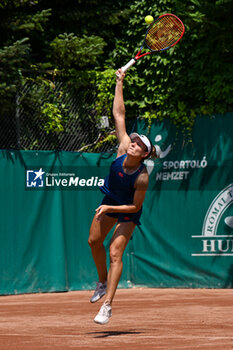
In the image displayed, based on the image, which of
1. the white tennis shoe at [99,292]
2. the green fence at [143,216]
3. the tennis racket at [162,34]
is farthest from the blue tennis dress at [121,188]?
the green fence at [143,216]

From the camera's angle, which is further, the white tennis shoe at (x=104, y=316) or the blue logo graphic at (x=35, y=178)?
the blue logo graphic at (x=35, y=178)

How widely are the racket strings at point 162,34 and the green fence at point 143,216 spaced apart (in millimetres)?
3741

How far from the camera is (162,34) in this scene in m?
8.77

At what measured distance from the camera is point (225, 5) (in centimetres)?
1242

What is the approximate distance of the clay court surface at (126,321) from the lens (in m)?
6.63

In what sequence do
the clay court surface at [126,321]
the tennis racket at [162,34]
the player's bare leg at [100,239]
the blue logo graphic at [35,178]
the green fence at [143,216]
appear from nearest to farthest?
the clay court surface at [126,321] < the player's bare leg at [100,239] < the tennis racket at [162,34] < the green fence at [143,216] < the blue logo graphic at [35,178]

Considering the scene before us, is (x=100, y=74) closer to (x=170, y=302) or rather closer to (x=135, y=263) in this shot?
(x=135, y=263)

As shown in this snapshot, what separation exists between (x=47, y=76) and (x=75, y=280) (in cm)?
399

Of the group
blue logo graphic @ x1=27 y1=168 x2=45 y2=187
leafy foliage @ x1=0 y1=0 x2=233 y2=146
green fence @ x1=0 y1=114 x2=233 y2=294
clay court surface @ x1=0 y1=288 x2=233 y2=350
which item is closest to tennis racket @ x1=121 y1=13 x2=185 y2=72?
clay court surface @ x1=0 y1=288 x2=233 y2=350

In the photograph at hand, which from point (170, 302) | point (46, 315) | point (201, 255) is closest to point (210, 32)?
point (201, 255)

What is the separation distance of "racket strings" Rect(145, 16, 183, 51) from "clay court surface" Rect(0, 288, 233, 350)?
11.1 feet

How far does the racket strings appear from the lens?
8703 millimetres

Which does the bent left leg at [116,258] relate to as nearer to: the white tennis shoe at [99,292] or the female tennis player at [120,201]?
the female tennis player at [120,201]

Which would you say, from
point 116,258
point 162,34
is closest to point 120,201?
point 116,258
